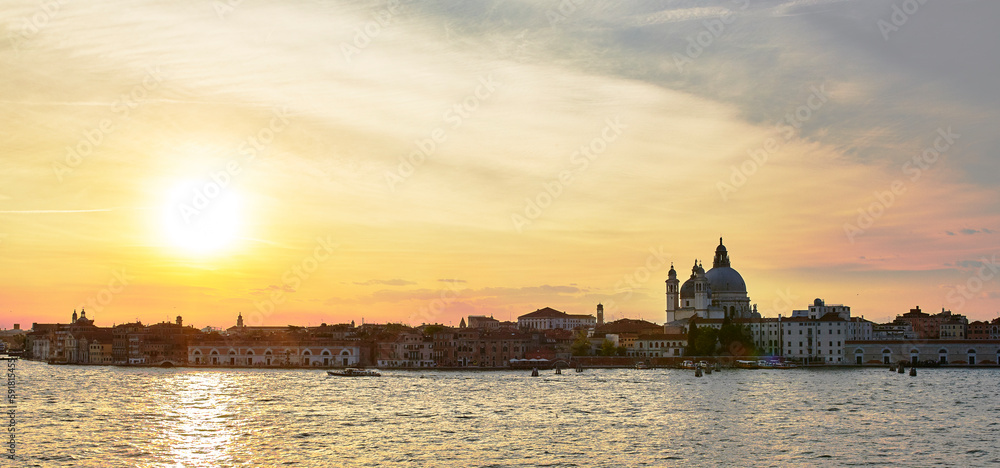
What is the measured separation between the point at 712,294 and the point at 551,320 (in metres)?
45.2

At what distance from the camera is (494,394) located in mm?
59562

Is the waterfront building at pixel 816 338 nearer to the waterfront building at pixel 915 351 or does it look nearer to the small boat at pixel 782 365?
the waterfront building at pixel 915 351

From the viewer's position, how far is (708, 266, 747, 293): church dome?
423 ft

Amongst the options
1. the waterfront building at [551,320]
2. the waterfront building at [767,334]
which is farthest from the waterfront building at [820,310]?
the waterfront building at [551,320]

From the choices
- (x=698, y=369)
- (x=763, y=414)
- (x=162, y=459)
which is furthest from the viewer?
(x=698, y=369)

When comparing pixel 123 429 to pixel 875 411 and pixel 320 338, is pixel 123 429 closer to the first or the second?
pixel 875 411

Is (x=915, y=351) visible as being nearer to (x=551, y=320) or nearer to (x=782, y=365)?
(x=782, y=365)

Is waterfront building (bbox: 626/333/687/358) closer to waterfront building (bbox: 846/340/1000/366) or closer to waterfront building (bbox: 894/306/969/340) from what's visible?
waterfront building (bbox: 846/340/1000/366)

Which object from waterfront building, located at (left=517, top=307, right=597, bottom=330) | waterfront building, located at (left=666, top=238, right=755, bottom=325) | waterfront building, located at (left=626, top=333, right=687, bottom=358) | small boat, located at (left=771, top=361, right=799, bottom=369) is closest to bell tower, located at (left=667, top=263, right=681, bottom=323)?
waterfront building, located at (left=666, top=238, right=755, bottom=325)

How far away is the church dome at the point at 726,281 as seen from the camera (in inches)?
5074

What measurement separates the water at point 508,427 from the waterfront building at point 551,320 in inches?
4059

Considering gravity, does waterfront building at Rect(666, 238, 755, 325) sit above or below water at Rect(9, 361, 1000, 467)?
above

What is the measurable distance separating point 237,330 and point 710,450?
430 feet

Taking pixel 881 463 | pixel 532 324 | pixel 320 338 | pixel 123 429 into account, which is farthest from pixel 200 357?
pixel 881 463
